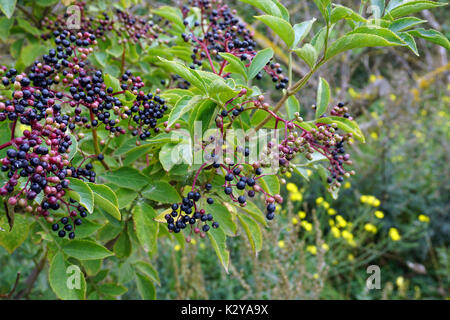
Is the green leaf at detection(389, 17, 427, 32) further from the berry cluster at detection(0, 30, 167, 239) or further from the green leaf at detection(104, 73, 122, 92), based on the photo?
the green leaf at detection(104, 73, 122, 92)

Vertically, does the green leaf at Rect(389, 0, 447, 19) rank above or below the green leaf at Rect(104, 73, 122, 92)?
above

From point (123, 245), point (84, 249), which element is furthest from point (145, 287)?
point (84, 249)

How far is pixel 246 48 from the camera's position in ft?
3.74

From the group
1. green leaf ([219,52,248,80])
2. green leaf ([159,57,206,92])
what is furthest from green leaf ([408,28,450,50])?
green leaf ([159,57,206,92])

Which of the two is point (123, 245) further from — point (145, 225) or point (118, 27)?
point (118, 27)

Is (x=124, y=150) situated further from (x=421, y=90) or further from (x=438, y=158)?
(x=421, y=90)

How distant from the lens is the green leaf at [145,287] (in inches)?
54.6

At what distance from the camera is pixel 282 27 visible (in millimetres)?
887

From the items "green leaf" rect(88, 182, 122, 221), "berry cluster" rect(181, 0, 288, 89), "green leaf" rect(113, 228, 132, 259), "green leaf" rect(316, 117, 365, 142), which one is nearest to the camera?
"green leaf" rect(88, 182, 122, 221)

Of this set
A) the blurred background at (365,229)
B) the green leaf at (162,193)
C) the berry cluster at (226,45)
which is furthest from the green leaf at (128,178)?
the blurred background at (365,229)

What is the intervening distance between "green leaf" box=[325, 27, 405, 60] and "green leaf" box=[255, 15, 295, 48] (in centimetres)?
10

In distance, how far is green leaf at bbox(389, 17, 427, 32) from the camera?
35.1 inches

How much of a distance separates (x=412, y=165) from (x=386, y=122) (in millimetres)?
518
